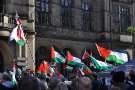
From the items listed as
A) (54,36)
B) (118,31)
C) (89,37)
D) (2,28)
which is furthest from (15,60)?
(118,31)

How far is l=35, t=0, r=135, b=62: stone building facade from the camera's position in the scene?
108 ft

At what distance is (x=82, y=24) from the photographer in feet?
117

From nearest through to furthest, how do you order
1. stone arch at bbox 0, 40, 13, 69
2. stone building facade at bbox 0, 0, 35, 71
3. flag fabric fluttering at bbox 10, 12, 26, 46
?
flag fabric fluttering at bbox 10, 12, 26, 46
stone building facade at bbox 0, 0, 35, 71
stone arch at bbox 0, 40, 13, 69

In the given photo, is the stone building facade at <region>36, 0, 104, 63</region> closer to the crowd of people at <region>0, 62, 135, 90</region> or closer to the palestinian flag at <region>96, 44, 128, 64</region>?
the palestinian flag at <region>96, 44, 128, 64</region>

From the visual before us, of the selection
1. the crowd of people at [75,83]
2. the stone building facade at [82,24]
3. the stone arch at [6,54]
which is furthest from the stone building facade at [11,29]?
the crowd of people at [75,83]

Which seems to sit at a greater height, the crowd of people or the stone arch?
the crowd of people

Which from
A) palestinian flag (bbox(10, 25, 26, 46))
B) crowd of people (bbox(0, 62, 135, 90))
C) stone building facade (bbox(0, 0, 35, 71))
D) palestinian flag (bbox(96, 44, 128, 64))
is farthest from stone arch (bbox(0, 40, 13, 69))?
crowd of people (bbox(0, 62, 135, 90))

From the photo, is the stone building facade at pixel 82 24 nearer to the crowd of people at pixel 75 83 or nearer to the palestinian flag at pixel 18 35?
the palestinian flag at pixel 18 35

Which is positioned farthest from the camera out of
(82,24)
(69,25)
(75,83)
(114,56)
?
(82,24)

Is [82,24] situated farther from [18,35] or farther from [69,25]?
[18,35]

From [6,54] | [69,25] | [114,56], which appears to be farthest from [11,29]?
→ [69,25]

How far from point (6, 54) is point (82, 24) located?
9000mm

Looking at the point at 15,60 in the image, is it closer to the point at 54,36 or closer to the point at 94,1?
the point at 54,36

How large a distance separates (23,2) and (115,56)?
765cm
